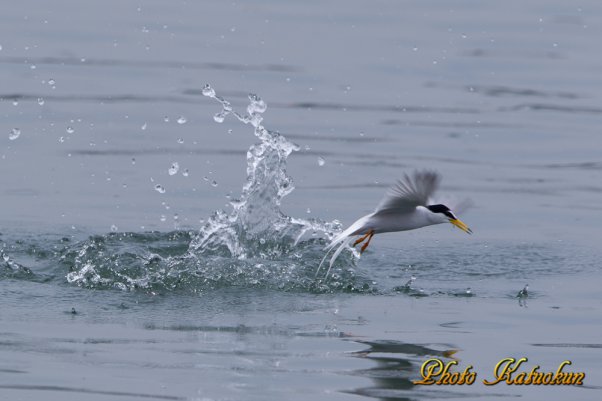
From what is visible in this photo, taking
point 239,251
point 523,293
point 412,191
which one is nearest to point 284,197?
point 239,251

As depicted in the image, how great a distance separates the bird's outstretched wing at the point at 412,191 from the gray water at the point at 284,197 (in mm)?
655

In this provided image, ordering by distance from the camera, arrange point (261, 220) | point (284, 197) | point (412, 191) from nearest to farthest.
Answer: point (412, 191)
point (261, 220)
point (284, 197)

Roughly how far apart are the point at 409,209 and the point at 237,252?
1.73 meters

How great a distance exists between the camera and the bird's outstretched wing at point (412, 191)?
374 inches

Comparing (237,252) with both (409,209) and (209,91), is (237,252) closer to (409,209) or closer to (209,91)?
(409,209)

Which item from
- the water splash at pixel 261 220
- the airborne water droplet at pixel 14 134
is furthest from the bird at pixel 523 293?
the airborne water droplet at pixel 14 134

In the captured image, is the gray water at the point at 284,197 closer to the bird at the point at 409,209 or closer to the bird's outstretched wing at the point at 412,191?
the bird at the point at 409,209

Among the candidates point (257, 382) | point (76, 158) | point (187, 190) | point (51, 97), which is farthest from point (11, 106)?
point (257, 382)

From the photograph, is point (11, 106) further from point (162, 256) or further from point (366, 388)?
point (366, 388)

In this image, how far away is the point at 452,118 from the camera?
1706 cm

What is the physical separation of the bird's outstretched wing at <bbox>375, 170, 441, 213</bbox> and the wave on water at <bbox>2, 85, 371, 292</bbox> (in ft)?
2.32

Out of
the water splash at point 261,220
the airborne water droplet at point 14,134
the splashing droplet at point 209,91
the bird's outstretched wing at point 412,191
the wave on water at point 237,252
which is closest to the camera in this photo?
the bird's outstretched wing at point 412,191

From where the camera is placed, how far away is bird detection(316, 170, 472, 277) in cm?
955

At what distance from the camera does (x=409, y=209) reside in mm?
9914
